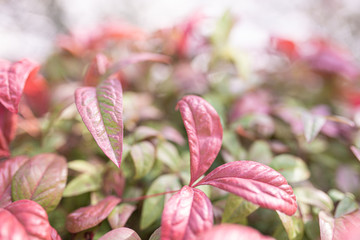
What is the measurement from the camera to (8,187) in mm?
495

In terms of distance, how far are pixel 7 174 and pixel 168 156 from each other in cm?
28

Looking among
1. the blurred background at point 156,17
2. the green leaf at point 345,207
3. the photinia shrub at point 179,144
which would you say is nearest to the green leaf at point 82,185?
the photinia shrub at point 179,144

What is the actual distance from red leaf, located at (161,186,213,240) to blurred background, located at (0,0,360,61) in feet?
3.65

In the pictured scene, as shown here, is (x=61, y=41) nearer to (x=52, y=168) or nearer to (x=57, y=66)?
(x=57, y=66)

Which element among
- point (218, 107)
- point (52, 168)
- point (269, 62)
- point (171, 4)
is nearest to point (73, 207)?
point (52, 168)

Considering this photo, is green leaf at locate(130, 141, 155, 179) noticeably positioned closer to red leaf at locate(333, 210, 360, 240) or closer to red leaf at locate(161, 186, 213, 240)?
red leaf at locate(161, 186, 213, 240)

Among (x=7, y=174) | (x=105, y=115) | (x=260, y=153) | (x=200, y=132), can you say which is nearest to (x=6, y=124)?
(x=7, y=174)

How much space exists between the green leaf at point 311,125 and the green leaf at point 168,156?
25 centimetres

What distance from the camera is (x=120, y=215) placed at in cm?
50

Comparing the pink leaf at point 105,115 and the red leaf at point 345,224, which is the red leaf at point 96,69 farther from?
the red leaf at point 345,224

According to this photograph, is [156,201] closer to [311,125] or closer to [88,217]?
[88,217]

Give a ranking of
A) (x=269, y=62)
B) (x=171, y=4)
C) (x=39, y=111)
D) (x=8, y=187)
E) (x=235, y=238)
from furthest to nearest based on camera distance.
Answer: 1. (x=171, y=4)
2. (x=269, y=62)
3. (x=39, y=111)
4. (x=8, y=187)
5. (x=235, y=238)

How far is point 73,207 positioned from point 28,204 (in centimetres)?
23

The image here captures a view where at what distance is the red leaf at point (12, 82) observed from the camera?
1.57 feet
